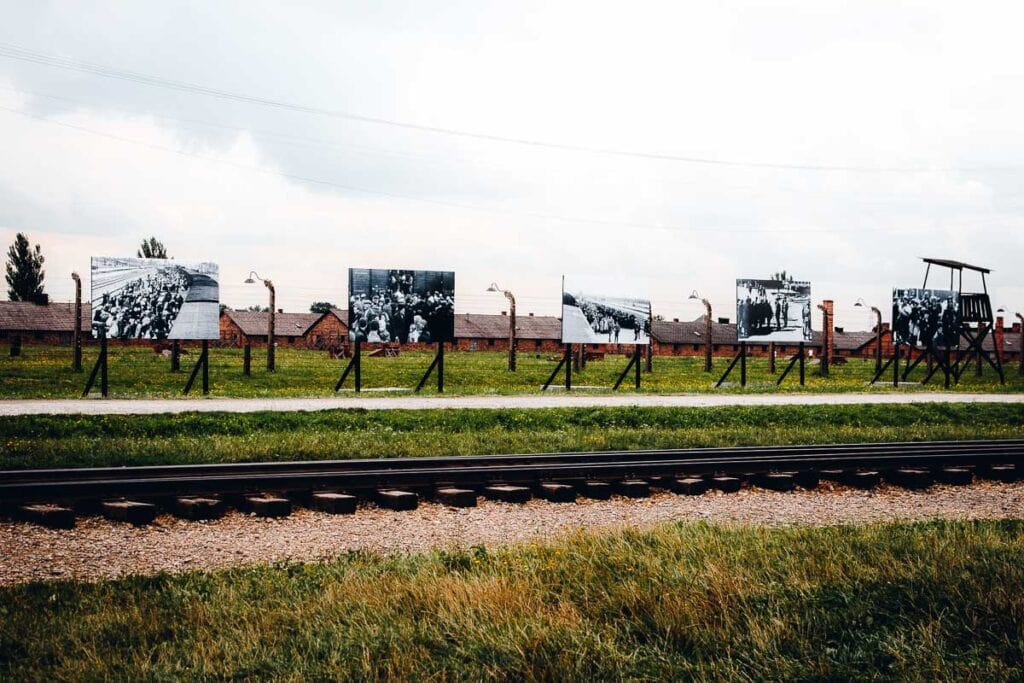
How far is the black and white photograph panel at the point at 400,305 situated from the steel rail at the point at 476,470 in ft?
50.5

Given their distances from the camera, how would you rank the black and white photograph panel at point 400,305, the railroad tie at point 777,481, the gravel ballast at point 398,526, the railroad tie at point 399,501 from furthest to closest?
the black and white photograph panel at point 400,305 < the railroad tie at point 777,481 < the railroad tie at point 399,501 < the gravel ballast at point 398,526

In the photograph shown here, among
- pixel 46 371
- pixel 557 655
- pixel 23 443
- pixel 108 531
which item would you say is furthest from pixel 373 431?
pixel 46 371

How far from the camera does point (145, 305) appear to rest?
27172mm

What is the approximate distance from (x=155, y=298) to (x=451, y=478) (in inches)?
732

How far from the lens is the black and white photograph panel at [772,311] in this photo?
3625 centimetres

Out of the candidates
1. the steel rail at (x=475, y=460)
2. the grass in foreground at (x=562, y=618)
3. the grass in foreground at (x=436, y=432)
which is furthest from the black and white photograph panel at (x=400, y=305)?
the grass in foreground at (x=562, y=618)

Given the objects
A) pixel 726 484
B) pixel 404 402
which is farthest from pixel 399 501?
pixel 404 402

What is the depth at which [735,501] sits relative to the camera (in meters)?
11.6

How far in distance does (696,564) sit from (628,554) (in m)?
0.58

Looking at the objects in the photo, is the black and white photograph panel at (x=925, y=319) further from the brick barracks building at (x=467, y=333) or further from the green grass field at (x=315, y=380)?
the brick barracks building at (x=467, y=333)

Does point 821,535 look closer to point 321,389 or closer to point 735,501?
point 735,501

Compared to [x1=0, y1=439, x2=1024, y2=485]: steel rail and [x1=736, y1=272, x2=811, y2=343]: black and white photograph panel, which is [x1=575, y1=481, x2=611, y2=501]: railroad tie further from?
[x1=736, y1=272, x2=811, y2=343]: black and white photograph panel

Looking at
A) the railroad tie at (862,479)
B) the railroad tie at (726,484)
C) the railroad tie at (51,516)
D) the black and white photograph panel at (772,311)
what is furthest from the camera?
the black and white photograph panel at (772,311)

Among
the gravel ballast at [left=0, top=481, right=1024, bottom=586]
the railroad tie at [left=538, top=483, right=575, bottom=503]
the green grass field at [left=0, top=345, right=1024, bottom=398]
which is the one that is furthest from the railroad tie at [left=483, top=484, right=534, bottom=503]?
the green grass field at [left=0, top=345, right=1024, bottom=398]
